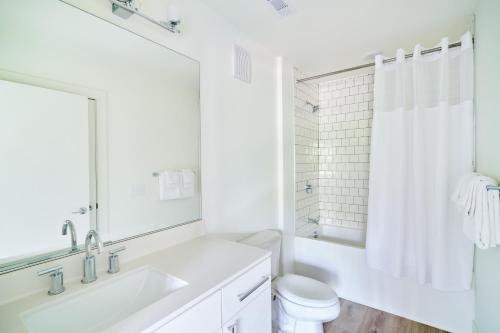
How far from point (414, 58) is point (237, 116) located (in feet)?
4.76

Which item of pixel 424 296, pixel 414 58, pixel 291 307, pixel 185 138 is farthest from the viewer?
pixel 424 296

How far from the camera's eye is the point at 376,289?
7.28ft

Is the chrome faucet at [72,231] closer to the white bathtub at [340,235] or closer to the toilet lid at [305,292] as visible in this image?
the toilet lid at [305,292]

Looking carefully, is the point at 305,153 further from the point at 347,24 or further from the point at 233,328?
the point at 233,328

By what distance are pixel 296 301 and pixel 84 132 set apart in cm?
163

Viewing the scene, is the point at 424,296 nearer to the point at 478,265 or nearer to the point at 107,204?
the point at 478,265

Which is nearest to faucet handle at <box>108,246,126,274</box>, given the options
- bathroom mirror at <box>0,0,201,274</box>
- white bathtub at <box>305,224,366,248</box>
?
bathroom mirror at <box>0,0,201,274</box>

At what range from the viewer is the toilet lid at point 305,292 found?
1615 mm

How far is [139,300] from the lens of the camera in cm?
108

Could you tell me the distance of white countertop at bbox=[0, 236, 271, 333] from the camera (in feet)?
2.50

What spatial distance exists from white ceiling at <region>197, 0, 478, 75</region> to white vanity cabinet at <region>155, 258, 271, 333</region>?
1681mm

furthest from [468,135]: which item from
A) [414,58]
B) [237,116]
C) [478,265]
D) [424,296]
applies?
[237,116]

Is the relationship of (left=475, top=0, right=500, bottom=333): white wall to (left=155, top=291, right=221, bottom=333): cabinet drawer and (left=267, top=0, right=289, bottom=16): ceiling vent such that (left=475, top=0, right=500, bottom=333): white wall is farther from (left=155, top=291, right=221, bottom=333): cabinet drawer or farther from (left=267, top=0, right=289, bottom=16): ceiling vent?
(left=155, top=291, right=221, bottom=333): cabinet drawer

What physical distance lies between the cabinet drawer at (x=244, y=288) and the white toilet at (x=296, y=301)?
19.4 inches
